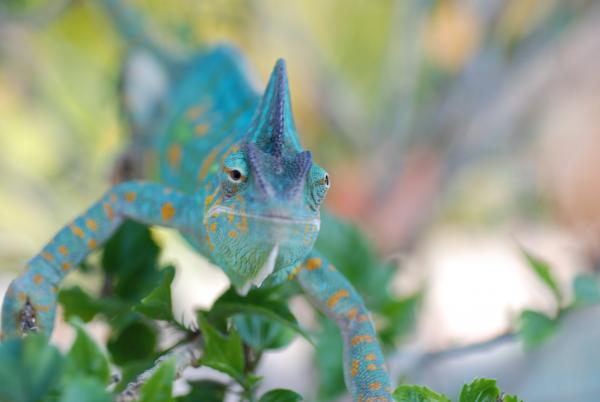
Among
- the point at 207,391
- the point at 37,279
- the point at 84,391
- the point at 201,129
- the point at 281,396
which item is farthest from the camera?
the point at 201,129

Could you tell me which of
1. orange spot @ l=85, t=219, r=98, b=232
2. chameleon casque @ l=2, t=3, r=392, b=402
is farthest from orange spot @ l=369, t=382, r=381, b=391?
orange spot @ l=85, t=219, r=98, b=232

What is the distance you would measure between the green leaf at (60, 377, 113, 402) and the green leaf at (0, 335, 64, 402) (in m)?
0.02

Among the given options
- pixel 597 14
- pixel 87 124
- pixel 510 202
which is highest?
pixel 510 202

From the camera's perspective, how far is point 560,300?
4.66 feet

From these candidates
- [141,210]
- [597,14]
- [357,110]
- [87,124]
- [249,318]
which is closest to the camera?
[249,318]

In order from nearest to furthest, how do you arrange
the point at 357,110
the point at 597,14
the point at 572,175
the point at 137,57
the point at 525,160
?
the point at 137,57, the point at 597,14, the point at 357,110, the point at 572,175, the point at 525,160

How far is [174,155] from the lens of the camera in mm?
1745

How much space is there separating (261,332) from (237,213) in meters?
0.30

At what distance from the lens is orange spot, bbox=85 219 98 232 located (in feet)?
4.35

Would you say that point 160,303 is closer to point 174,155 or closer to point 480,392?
point 480,392

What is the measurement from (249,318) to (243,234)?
28 cm

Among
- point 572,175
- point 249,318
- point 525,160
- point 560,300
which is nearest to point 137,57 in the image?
point 249,318

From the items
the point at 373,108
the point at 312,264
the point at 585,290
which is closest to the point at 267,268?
the point at 312,264

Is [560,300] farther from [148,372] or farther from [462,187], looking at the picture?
[462,187]
